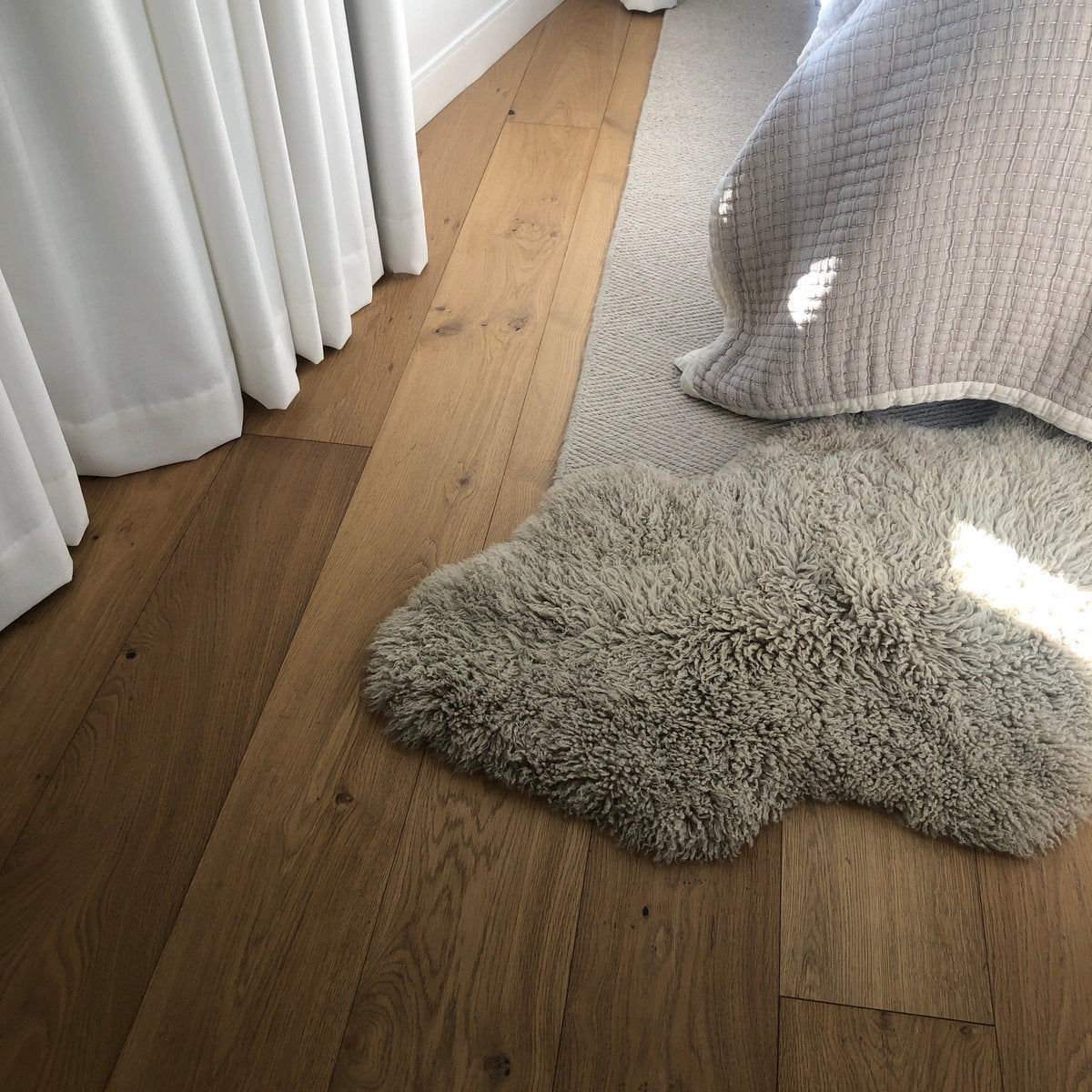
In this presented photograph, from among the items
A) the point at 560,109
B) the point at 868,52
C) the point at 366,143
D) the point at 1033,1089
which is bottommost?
the point at 1033,1089

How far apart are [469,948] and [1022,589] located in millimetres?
787

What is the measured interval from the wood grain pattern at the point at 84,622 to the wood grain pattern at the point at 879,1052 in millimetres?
802

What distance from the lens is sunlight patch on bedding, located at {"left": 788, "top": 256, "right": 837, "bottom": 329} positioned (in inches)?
53.7

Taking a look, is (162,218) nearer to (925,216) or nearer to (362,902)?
(362,902)

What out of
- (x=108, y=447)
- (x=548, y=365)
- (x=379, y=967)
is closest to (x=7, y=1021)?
(x=379, y=967)

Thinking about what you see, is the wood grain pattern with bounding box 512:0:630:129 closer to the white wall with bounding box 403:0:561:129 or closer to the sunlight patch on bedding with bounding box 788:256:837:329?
the white wall with bounding box 403:0:561:129

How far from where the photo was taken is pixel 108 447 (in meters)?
1.35

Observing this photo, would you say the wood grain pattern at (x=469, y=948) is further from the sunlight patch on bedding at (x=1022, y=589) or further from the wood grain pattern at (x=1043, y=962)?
the sunlight patch on bedding at (x=1022, y=589)

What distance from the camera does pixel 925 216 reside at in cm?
129

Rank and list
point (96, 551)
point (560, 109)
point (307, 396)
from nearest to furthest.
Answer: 1. point (96, 551)
2. point (307, 396)
3. point (560, 109)

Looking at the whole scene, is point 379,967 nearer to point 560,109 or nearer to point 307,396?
point 307,396

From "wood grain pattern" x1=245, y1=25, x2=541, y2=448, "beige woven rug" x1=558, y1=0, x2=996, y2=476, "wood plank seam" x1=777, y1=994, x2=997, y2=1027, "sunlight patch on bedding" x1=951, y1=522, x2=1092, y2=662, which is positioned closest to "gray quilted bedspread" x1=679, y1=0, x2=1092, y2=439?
"beige woven rug" x1=558, y1=0, x2=996, y2=476

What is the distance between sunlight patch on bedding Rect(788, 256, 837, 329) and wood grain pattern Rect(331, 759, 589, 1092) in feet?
2.54

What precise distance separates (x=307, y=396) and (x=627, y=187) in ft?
2.73
